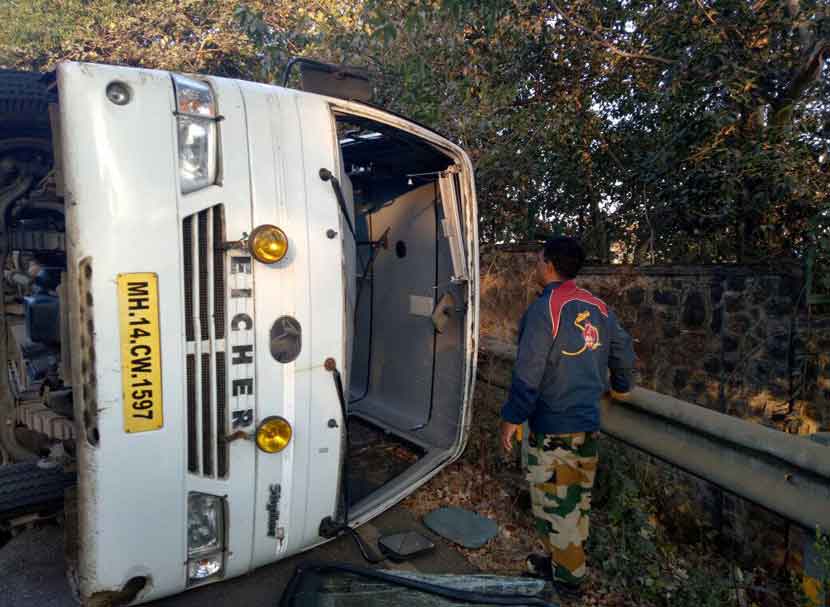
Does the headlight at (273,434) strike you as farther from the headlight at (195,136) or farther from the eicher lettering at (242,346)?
the headlight at (195,136)

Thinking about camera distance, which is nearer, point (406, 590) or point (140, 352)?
point (140, 352)

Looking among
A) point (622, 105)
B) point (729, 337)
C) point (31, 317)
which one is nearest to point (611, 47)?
point (622, 105)

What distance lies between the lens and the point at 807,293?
4840 mm

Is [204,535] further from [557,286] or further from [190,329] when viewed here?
→ [557,286]

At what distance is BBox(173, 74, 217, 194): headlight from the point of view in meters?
2.40

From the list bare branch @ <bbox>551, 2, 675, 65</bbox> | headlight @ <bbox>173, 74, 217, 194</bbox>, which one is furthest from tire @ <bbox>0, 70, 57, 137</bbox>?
bare branch @ <bbox>551, 2, 675, 65</bbox>

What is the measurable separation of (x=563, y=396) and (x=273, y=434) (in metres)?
1.39

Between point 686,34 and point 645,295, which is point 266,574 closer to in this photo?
point 645,295

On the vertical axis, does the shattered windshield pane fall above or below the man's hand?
below

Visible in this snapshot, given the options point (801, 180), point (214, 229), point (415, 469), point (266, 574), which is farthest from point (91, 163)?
point (801, 180)

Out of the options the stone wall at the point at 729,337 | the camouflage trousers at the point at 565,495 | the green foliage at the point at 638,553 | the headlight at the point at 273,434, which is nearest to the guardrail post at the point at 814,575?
the green foliage at the point at 638,553

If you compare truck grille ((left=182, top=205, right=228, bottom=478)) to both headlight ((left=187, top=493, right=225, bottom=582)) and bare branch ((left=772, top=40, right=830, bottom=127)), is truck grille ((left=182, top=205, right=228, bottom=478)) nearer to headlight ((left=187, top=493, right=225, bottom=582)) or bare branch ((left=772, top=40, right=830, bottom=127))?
headlight ((left=187, top=493, right=225, bottom=582))

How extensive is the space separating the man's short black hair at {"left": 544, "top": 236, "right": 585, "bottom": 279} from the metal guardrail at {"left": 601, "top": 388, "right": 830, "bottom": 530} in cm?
74

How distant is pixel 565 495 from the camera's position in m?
2.95
